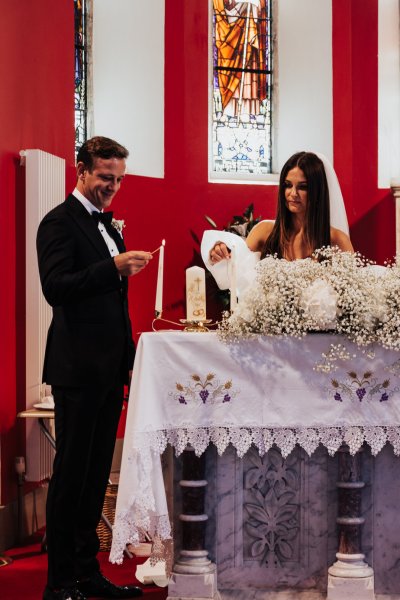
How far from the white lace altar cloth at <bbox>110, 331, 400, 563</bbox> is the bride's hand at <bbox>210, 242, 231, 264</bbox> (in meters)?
0.59

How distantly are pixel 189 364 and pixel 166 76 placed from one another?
15.3ft

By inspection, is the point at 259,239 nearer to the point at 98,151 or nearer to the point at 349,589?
the point at 98,151

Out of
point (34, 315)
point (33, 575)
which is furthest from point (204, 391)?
point (34, 315)

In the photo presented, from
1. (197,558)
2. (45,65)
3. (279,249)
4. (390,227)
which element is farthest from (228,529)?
(390,227)

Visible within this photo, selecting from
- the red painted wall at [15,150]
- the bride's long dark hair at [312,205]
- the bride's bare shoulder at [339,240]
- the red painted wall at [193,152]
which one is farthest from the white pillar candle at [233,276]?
the red painted wall at [193,152]

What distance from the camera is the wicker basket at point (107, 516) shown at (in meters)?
5.43

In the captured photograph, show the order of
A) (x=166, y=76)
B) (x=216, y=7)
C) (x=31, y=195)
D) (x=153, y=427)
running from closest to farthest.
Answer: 1. (x=153, y=427)
2. (x=31, y=195)
3. (x=166, y=76)
4. (x=216, y=7)

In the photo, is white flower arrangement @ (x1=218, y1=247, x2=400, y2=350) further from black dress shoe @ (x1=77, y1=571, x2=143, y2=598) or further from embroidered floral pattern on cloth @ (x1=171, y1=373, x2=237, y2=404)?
black dress shoe @ (x1=77, y1=571, x2=143, y2=598)

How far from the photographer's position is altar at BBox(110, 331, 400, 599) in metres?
3.84

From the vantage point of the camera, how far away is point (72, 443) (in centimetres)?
386

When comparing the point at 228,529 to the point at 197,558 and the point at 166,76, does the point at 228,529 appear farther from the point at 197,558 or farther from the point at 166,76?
the point at 166,76

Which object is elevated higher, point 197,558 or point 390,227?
point 390,227

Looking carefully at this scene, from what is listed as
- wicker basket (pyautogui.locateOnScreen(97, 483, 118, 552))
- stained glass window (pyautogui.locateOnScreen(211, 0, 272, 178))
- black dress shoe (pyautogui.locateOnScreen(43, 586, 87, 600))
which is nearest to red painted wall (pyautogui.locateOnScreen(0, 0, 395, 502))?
→ stained glass window (pyautogui.locateOnScreen(211, 0, 272, 178))

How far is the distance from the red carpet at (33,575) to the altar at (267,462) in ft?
1.70
